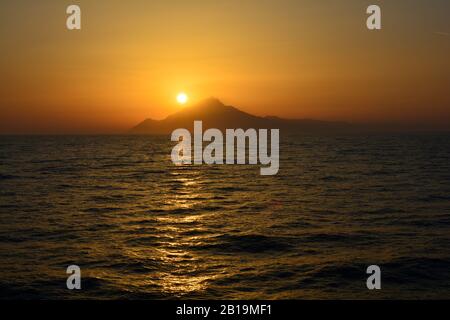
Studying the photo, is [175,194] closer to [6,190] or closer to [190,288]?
[6,190]

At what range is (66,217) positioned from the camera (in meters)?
28.1

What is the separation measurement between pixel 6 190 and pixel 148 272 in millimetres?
29110

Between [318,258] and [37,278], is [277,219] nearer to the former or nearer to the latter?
[318,258]

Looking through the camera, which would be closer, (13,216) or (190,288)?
(190,288)

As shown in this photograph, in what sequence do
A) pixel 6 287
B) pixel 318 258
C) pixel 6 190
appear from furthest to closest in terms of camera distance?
1. pixel 6 190
2. pixel 318 258
3. pixel 6 287

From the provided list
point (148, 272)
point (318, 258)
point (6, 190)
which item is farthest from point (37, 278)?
point (6, 190)

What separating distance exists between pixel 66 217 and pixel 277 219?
42.3 feet

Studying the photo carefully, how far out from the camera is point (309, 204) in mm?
33062
